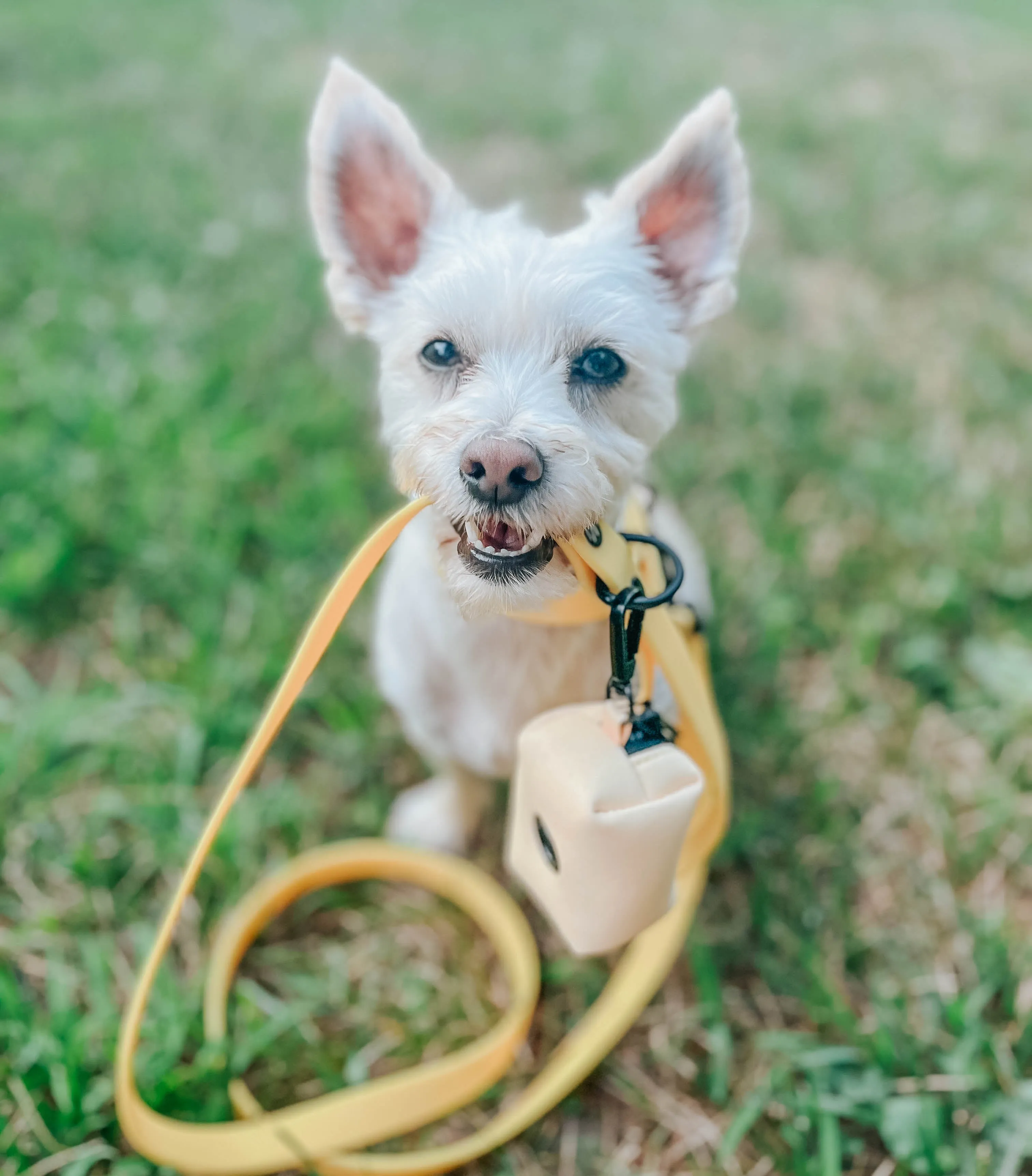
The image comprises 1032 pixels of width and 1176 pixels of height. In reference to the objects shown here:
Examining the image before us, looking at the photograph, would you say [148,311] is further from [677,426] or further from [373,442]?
[677,426]

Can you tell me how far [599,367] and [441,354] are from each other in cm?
33

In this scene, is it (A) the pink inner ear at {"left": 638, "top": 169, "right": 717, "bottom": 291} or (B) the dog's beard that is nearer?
(B) the dog's beard

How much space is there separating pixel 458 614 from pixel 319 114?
1.11 meters

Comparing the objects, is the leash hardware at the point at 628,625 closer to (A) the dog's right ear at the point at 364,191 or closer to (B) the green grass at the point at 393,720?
(A) the dog's right ear at the point at 364,191

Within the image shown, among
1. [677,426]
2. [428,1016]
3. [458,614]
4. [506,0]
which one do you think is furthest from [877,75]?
[428,1016]

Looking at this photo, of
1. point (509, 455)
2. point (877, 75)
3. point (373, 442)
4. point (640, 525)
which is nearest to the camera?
point (509, 455)

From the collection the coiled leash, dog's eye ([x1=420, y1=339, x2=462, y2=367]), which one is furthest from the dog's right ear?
the coiled leash

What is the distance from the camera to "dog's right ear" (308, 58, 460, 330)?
1.83 m

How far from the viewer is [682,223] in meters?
1.98

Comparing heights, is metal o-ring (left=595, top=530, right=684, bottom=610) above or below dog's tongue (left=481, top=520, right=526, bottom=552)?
below

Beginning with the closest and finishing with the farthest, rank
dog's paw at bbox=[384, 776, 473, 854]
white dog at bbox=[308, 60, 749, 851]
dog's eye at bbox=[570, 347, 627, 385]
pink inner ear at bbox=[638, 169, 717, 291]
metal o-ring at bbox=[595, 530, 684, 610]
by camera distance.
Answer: metal o-ring at bbox=[595, 530, 684, 610], white dog at bbox=[308, 60, 749, 851], dog's eye at bbox=[570, 347, 627, 385], pink inner ear at bbox=[638, 169, 717, 291], dog's paw at bbox=[384, 776, 473, 854]

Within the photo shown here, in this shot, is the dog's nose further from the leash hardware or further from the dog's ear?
the dog's ear

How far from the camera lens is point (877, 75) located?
23.2ft

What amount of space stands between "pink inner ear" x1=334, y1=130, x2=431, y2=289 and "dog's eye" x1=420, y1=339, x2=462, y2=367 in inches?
14.8
